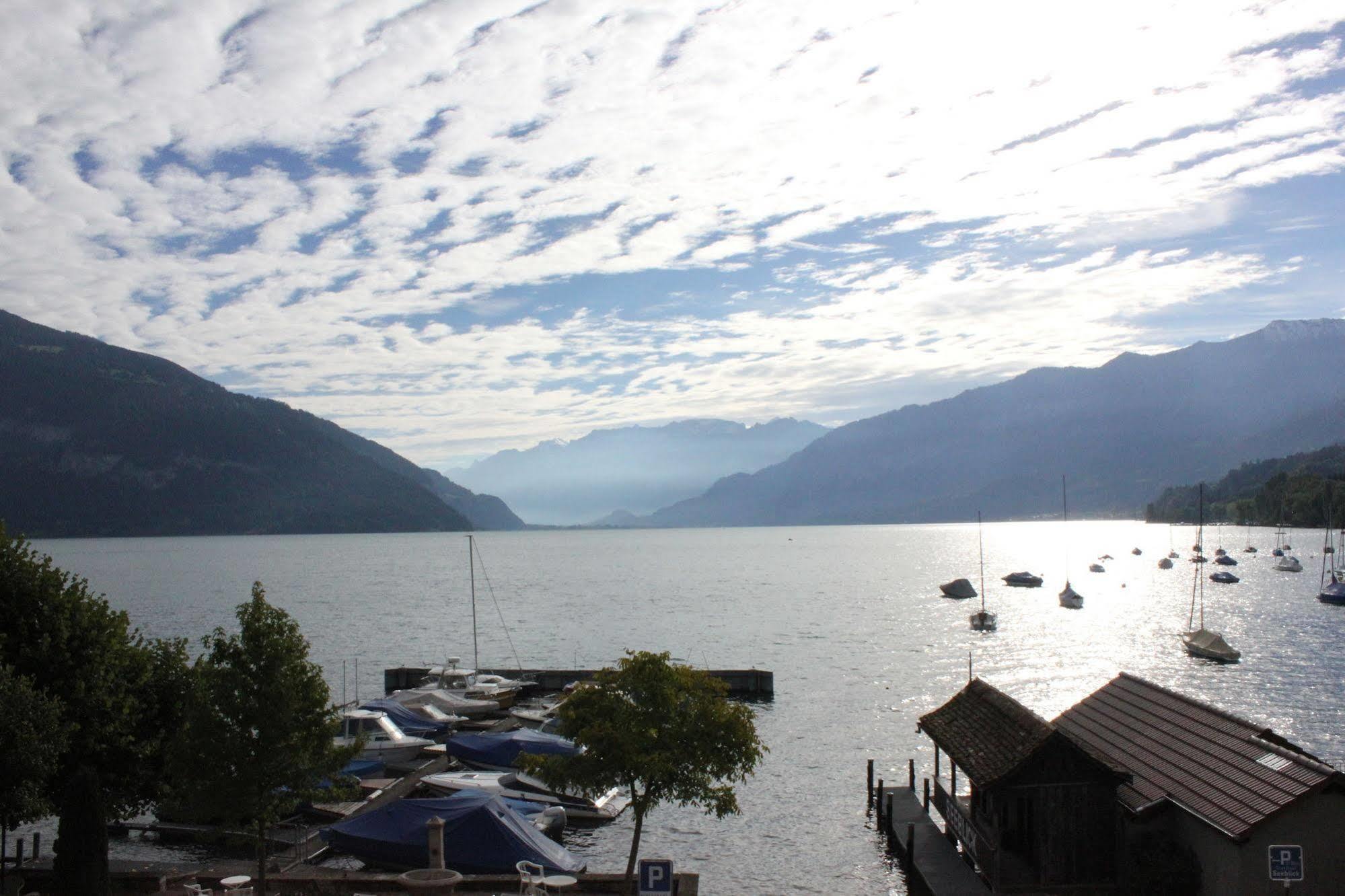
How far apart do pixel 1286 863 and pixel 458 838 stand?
21.3 meters

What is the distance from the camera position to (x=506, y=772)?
4331 cm

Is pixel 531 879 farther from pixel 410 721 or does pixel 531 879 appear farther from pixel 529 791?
pixel 410 721

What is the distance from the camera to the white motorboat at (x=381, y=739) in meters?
47.0

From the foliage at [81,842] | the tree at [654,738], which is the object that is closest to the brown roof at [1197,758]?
the tree at [654,738]

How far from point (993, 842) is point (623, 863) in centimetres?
1320

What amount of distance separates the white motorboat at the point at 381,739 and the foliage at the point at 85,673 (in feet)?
60.4

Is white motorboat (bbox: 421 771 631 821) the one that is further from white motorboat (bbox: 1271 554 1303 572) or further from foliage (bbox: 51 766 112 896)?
white motorboat (bbox: 1271 554 1303 572)

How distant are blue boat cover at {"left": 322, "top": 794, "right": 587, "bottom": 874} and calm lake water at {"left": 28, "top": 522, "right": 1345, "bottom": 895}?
16.8 ft

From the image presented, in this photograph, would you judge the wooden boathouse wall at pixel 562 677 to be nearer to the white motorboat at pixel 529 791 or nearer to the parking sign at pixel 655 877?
the white motorboat at pixel 529 791

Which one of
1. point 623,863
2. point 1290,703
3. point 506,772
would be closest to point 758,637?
point 1290,703

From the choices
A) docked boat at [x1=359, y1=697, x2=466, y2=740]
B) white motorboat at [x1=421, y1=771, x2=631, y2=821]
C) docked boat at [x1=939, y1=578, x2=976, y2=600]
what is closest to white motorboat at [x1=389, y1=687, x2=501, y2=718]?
docked boat at [x1=359, y1=697, x2=466, y2=740]

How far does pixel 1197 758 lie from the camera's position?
25781 mm

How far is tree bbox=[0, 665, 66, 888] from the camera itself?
23125mm

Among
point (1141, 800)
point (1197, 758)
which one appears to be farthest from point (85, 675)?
point (1197, 758)
